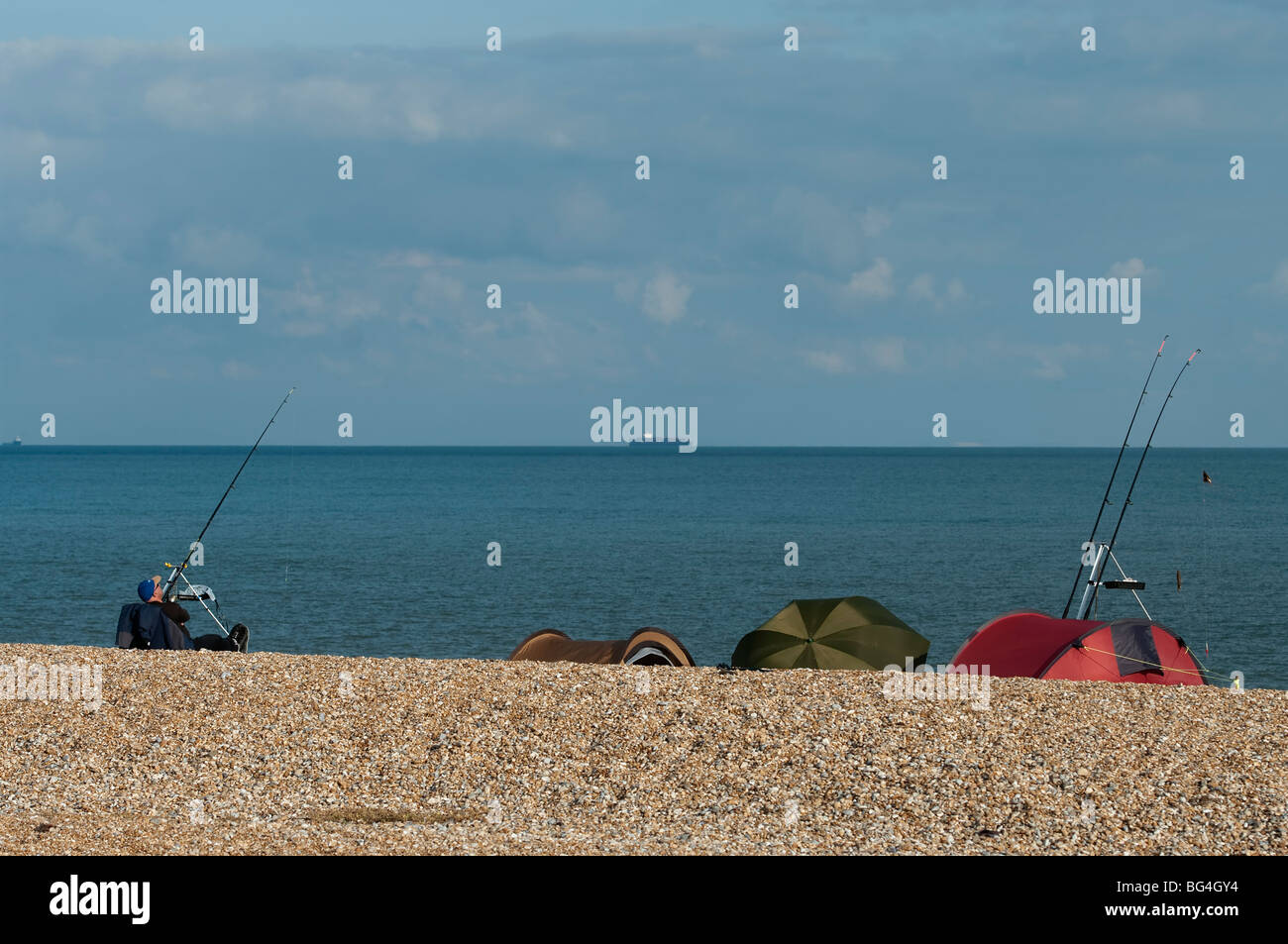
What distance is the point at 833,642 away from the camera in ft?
50.1

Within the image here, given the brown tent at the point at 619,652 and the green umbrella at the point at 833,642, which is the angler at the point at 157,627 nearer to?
the brown tent at the point at 619,652

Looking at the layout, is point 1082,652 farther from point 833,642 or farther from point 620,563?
point 620,563

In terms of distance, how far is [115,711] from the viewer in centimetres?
1215

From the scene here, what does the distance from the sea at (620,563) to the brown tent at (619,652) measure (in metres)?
10.3

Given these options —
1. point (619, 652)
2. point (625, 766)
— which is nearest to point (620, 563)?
point (619, 652)

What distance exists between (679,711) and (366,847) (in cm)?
416

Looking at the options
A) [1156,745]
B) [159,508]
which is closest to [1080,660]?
[1156,745]

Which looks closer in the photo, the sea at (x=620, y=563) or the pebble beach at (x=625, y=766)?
the pebble beach at (x=625, y=766)

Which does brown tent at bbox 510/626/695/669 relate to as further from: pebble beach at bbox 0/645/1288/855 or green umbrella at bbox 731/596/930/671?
pebble beach at bbox 0/645/1288/855

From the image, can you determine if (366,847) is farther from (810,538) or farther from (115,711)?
(810,538)

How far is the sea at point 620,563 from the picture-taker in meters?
30.8

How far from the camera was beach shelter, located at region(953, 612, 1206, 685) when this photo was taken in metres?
15.2

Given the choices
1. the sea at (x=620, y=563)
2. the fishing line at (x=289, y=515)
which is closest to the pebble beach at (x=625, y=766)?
the sea at (x=620, y=563)

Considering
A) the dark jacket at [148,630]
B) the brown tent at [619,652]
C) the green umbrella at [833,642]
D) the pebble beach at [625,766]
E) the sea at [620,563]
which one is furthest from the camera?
the sea at [620,563]
